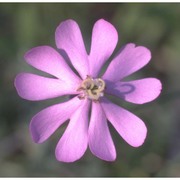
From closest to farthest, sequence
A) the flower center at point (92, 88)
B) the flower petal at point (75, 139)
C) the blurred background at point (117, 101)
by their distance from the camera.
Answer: the flower petal at point (75, 139) → the flower center at point (92, 88) → the blurred background at point (117, 101)

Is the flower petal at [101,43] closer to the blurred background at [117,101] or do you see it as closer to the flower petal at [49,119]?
the flower petal at [49,119]

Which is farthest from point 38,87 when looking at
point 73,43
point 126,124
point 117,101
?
point 117,101

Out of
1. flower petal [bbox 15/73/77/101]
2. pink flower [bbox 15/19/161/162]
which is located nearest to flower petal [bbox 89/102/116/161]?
pink flower [bbox 15/19/161/162]

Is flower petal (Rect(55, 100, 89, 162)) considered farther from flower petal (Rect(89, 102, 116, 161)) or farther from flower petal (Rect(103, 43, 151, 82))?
flower petal (Rect(103, 43, 151, 82))

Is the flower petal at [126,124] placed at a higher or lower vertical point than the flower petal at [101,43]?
lower

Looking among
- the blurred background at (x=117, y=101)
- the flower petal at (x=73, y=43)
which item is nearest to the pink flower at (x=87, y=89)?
the flower petal at (x=73, y=43)

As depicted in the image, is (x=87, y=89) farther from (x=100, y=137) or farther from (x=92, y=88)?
(x=100, y=137)
